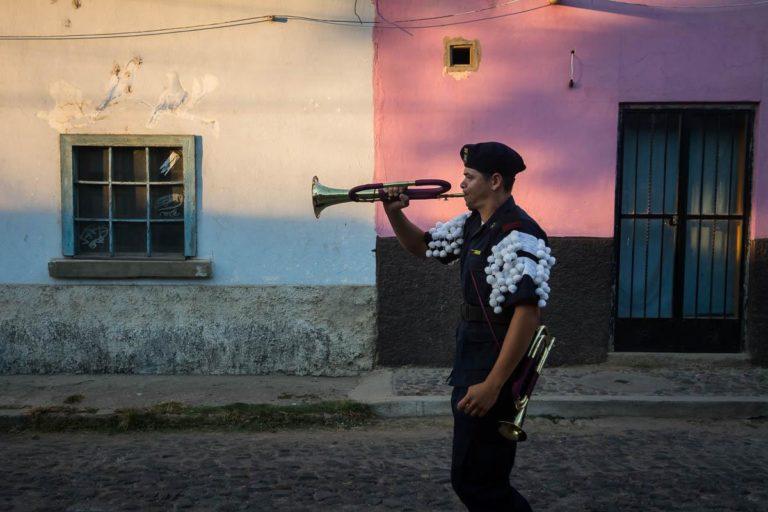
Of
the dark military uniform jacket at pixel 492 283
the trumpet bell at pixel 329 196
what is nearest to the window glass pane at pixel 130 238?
the trumpet bell at pixel 329 196

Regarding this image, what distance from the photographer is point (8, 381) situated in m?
6.29

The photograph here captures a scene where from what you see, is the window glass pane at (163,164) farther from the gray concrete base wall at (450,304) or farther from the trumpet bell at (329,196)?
the trumpet bell at (329,196)

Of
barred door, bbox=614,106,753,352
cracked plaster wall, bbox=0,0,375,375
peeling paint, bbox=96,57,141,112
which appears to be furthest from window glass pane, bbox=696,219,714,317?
peeling paint, bbox=96,57,141,112

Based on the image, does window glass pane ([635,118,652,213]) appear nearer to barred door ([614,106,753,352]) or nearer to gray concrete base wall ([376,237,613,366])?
barred door ([614,106,753,352])

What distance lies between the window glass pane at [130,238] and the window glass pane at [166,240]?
0.10 meters

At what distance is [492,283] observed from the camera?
2.69 meters

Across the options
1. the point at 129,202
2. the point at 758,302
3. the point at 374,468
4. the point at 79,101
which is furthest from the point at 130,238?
the point at 758,302

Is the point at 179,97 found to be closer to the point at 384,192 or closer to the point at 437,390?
the point at 437,390

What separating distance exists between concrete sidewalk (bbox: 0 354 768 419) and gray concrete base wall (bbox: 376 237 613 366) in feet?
0.60

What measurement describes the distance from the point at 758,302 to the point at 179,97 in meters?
5.49

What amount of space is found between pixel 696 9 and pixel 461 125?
2289 millimetres

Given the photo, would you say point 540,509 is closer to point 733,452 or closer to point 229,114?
point 733,452

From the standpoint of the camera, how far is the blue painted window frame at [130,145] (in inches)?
256

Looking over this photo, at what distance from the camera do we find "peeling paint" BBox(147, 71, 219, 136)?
6.49 m
